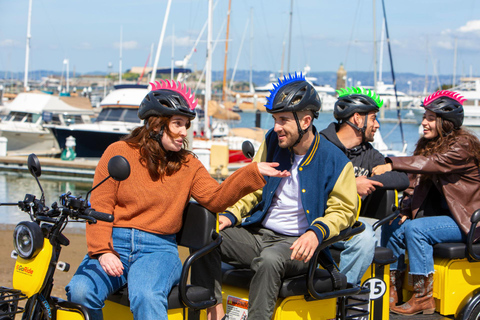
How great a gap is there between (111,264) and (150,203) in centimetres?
41

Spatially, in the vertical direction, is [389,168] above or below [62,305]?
above

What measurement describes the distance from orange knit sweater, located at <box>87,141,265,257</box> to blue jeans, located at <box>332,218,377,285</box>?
3.48 feet

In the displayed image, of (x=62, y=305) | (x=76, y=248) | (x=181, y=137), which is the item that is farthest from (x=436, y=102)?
(x=76, y=248)

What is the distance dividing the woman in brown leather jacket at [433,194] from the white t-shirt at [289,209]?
38.6 inches

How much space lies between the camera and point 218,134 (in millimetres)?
21203

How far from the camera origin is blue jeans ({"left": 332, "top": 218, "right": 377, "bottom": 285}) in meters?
3.83

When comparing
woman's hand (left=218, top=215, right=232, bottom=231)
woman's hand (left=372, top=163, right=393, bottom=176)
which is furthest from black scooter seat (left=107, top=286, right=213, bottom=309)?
woman's hand (left=372, top=163, right=393, bottom=176)

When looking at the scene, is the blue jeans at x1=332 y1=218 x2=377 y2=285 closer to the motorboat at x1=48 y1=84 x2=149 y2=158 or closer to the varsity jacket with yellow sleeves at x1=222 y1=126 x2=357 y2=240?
the varsity jacket with yellow sleeves at x1=222 y1=126 x2=357 y2=240

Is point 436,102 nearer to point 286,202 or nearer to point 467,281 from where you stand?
point 467,281

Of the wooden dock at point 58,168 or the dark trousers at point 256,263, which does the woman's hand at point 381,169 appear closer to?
the dark trousers at point 256,263

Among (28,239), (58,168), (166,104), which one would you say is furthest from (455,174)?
(58,168)

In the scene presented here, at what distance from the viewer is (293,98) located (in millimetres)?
3336

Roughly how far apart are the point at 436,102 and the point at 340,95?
75 centimetres

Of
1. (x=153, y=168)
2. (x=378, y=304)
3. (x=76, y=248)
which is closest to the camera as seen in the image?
(x=153, y=168)
